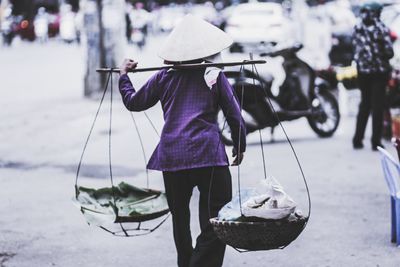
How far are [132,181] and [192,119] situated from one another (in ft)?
14.6

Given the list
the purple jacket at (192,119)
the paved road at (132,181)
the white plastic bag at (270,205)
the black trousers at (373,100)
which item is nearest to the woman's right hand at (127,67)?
the purple jacket at (192,119)

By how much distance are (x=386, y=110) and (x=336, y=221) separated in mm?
4654

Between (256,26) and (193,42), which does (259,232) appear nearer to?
(193,42)

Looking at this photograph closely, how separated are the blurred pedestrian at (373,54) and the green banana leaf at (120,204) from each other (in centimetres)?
517

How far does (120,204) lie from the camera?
552cm

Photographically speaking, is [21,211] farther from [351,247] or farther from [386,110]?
[386,110]

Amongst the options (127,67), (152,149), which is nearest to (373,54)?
(152,149)

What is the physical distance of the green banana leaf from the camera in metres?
5.24

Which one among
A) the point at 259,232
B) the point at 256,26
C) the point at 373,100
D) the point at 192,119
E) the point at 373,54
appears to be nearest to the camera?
the point at 259,232

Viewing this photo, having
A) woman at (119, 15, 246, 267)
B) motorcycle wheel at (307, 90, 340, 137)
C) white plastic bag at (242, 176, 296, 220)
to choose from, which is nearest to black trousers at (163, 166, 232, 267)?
woman at (119, 15, 246, 267)

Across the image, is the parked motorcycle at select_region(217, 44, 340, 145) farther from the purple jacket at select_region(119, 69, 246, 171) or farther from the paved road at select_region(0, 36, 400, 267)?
the purple jacket at select_region(119, 69, 246, 171)

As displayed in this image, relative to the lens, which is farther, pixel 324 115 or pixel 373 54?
pixel 324 115

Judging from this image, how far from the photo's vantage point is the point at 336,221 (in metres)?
7.30

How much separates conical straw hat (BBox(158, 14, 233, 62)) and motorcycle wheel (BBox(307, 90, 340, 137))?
7.25m
